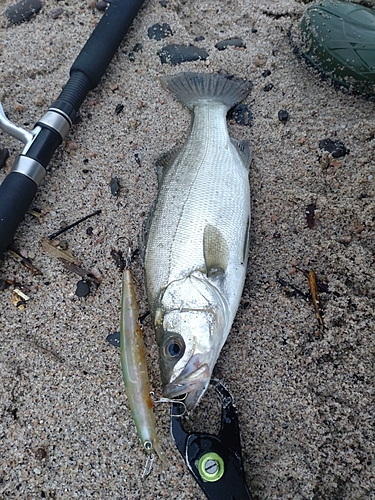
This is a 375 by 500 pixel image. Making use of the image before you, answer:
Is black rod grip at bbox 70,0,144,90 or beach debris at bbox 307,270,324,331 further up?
black rod grip at bbox 70,0,144,90

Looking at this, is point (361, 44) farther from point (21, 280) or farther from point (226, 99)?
point (21, 280)

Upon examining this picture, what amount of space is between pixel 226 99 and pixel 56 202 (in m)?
1.42

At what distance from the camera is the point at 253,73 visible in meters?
3.09

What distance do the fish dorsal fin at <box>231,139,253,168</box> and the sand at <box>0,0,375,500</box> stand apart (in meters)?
0.10

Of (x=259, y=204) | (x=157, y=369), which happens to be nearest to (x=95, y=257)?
(x=157, y=369)

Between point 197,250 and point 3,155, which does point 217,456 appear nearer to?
point 197,250

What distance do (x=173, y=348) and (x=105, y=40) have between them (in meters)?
2.36

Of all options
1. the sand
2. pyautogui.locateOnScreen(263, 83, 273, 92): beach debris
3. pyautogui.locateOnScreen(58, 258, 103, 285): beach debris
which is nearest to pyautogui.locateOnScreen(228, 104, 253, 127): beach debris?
the sand

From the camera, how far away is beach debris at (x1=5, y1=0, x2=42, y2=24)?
3438mm

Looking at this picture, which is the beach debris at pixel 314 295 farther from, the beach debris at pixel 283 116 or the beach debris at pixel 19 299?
the beach debris at pixel 19 299

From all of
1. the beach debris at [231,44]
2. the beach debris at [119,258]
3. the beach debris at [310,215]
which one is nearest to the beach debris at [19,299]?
the beach debris at [119,258]

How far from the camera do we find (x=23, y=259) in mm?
2635

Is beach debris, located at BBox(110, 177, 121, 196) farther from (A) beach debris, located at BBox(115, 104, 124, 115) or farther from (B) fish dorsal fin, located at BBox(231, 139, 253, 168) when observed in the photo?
(B) fish dorsal fin, located at BBox(231, 139, 253, 168)

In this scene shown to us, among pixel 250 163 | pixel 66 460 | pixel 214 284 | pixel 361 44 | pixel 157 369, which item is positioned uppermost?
pixel 361 44
